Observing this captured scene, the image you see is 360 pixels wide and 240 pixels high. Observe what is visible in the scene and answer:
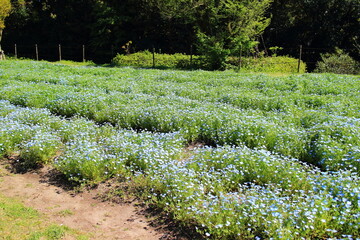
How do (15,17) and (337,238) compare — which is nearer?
(337,238)

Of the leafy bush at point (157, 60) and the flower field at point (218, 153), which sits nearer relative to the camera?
the flower field at point (218, 153)

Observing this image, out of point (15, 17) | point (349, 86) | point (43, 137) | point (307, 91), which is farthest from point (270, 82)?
point (15, 17)

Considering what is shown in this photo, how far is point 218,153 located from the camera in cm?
654

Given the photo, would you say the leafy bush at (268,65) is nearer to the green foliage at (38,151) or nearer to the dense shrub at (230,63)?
the dense shrub at (230,63)

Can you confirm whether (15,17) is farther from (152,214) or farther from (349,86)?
(152,214)

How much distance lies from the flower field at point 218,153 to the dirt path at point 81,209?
40 cm

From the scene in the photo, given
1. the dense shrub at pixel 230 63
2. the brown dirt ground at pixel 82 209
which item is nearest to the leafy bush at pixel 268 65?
the dense shrub at pixel 230 63

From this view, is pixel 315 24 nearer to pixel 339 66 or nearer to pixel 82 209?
pixel 339 66

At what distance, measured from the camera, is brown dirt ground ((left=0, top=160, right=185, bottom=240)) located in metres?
4.71

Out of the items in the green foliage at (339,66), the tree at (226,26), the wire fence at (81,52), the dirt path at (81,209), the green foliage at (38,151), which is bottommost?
the dirt path at (81,209)

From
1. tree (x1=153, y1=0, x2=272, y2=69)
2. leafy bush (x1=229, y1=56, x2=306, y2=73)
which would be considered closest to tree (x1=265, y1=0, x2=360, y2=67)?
leafy bush (x1=229, y1=56, x2=306, y2=73)

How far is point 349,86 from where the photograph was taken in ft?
46.3

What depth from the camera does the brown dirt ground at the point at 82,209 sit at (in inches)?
185

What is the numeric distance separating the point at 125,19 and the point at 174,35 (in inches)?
250
